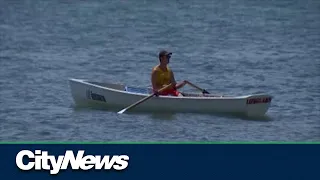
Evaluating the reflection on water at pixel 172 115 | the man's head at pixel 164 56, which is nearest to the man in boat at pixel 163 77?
the man's head at pixel 164 56

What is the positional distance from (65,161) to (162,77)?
10.8m

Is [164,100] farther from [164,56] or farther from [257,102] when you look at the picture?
[257,102]

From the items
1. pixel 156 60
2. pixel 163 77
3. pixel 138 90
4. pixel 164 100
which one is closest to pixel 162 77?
pixel 163 77

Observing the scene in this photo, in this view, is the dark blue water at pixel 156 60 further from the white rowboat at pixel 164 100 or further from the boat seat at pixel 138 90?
the boat seat at pixel 138 90

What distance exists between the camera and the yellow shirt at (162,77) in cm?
2422

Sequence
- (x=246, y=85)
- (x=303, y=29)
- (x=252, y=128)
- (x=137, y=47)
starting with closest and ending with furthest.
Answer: (x=252, y=128) < (x=246, y=85) < (x=137, y=47) < (x=303, y=29)

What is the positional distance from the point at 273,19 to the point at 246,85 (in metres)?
16.9

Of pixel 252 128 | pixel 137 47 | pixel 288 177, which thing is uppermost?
pixel 137 47

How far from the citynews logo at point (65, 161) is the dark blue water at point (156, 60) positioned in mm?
9157

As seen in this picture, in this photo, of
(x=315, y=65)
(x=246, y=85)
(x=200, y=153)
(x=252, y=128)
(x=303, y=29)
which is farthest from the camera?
(x=303, y=29)

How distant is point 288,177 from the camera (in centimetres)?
1371

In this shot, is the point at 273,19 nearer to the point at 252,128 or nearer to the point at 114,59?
the point at 114,59

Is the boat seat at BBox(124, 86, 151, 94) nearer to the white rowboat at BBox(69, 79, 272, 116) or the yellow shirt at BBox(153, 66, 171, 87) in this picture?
the white rowboat at BBox(69, 79, 272, 116)

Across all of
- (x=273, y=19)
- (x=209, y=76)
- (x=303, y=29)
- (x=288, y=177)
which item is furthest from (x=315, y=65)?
(x=288, y=177)
